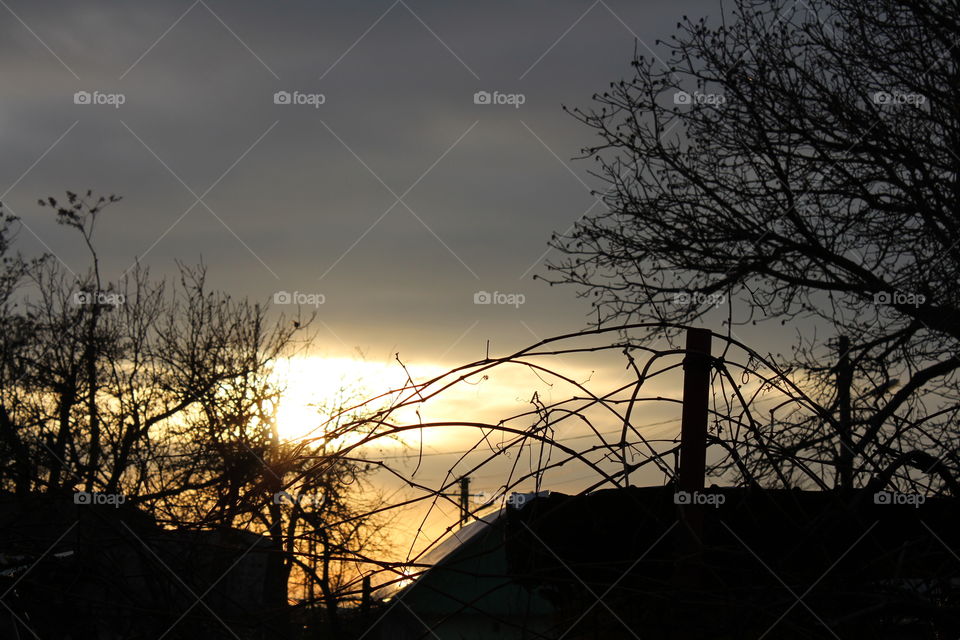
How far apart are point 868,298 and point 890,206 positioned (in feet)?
2.88

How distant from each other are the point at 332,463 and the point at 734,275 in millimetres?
6910

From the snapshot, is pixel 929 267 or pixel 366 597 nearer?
pixel 366 597

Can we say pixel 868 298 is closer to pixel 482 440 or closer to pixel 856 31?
pixel 856 31

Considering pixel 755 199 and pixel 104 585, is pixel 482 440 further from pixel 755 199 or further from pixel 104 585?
pixel 755 199

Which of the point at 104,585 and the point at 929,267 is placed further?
the point at 929,267

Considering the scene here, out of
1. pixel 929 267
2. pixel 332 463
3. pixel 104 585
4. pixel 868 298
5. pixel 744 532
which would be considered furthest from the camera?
pixel 868 298

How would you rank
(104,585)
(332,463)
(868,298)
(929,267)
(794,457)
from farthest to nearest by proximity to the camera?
(868,298) → (929,267) → (104,585) → (794,457) → (332,463)

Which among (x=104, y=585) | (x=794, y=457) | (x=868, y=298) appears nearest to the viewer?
(x=794, y=457)

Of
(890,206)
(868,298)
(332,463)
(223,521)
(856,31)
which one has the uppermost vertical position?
(856,31)

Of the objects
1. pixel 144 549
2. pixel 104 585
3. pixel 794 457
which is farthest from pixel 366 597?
pixel 794 457

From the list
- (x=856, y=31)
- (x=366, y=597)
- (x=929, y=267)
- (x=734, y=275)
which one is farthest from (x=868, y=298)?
(x=366, y=597)

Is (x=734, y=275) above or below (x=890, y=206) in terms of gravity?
below

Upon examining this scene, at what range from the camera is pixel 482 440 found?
2.07 meters

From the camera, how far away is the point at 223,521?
2096mm
